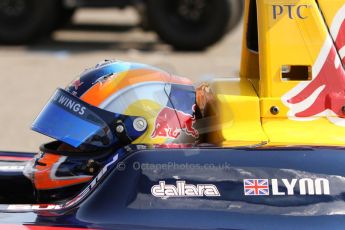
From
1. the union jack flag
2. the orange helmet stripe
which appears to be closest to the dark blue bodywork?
Result: the union jack flag

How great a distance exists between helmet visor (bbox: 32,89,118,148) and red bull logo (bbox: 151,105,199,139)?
18cm

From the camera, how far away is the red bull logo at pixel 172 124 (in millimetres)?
3109

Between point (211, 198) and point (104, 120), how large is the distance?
0.55 m

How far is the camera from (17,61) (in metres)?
9.52

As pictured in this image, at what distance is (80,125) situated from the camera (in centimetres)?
309

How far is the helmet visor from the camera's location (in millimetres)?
3084

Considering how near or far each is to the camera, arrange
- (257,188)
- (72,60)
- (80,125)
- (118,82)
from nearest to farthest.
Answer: (257,188), (80,125), (118,82), (72,60)

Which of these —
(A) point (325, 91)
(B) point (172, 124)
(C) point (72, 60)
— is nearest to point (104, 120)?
(B) point (172, 124)

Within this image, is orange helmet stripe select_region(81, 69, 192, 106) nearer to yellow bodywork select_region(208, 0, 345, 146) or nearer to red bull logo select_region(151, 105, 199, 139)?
red bull logo select_region(151, 105, 199, 139)

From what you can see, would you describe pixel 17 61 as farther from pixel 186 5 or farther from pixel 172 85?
pixel 172 85

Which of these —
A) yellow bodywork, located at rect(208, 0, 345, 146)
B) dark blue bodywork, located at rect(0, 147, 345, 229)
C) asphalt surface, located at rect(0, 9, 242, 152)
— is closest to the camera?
dark blue bodywork, located at rect(0, 147, 345, 229)

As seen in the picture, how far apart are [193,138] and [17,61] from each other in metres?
6.69

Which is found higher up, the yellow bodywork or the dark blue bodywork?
the yellow bodywork

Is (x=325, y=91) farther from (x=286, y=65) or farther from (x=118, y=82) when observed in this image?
(x=118, y=82)
